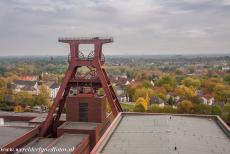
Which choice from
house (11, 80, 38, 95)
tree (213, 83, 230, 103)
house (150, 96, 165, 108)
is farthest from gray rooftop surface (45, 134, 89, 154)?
house (11, 80, 38, 95)

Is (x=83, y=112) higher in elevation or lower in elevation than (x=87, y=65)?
lower

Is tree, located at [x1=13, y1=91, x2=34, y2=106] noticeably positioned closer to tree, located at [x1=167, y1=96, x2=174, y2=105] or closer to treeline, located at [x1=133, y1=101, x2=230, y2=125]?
treeline, located at [x1=133, y1=101, x2=230, y2=125]

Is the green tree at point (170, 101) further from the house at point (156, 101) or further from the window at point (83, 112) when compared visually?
the window at point (83, 112)

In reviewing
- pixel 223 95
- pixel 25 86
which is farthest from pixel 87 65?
pixel 25 86

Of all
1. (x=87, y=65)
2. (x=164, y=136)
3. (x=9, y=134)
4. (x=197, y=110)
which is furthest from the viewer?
(x=197, y=110)

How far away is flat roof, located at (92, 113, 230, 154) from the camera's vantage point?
10820 mm

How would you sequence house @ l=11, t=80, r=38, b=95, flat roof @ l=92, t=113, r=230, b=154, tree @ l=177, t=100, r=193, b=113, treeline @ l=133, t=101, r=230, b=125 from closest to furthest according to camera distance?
1. flat roof @ l=92, t=113, r=230, b=154
2. treeline @ l=133, t=101, r=230, b=125
3. tree @ l=177, t=100, r=193, b=113
4. house @ l=11, t=80, r=38, b=95

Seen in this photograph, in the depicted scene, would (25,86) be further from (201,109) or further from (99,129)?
(99,129)

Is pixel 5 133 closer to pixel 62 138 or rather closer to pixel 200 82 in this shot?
pixel 62 138

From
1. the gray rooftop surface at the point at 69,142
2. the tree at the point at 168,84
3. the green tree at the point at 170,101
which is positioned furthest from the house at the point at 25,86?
the gray rooftop surface at the point at 69,142

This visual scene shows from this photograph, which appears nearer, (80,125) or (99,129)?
(99,129)

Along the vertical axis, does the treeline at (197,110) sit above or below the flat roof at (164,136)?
below

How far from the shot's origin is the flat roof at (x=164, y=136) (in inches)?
426

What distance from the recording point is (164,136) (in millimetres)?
12523
